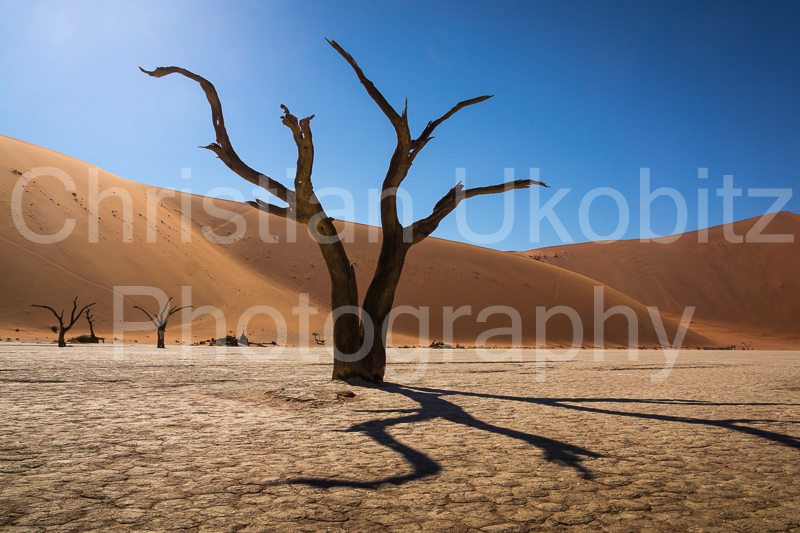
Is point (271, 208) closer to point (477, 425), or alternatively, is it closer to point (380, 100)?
point (380, 100)

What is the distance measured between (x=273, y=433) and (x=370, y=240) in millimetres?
45346

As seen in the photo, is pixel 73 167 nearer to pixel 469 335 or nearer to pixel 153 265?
pixel 153 265

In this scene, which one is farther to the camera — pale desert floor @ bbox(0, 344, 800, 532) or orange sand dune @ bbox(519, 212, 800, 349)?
orange sand dune @ bbox(519, 212, 800, 349)

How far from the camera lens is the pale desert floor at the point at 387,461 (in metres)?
2.54

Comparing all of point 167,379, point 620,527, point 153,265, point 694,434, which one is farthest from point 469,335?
point 620,527

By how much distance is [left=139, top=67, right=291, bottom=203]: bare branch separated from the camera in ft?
29.5

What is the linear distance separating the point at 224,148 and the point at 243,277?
96.9 ft

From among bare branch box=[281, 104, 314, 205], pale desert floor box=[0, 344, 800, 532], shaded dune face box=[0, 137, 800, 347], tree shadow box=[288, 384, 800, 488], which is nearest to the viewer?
pale desert floor box=[0, 344, 800, 532]

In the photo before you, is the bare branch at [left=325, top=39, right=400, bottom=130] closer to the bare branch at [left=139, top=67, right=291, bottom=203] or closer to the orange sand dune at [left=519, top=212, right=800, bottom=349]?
the bare branch at [left=139, top=67, right=291, bottom=203]

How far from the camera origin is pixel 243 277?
3728 cm

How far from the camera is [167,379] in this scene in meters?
8.77

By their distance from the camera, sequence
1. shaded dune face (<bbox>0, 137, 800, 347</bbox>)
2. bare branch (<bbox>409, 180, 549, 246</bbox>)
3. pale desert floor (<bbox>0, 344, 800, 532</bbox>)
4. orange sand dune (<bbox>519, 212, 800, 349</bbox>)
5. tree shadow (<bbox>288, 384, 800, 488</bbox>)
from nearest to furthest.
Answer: pale desert floor (<bbox>0, 344, 800, 532</bbox>) → tree shadow (<bbox>288, 384, 800, 488</bbox>) → bare branch (<bbox>409, 180, 549, 246</bbox>) → shaded dune face (<bbox>0, 137, 800, 347</bbox>) → orange sand dune (<bbox>519, 212, 800, 349</bbox>)

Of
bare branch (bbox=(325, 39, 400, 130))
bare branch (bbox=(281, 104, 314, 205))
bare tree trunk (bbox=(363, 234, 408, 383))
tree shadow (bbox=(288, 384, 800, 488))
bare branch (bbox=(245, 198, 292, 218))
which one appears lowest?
tree shadow (bbox=(288, 384, 800, 488))

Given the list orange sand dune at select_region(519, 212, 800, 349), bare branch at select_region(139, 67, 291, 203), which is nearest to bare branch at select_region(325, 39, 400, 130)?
bare branch at select_region(139, 67, 291, 203)
